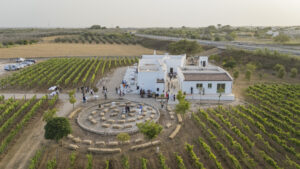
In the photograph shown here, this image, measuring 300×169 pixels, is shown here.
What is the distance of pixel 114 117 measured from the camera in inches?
860

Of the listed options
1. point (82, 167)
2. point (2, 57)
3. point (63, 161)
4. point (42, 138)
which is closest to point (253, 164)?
point (82, 167)

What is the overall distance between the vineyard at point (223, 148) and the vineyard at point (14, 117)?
3901mm

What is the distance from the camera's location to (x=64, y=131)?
52.6 feet

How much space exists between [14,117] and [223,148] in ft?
64.4

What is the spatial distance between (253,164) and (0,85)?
3504 centimetres

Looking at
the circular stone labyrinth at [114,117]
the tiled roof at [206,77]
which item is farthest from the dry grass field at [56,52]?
the circular stone labyrinth at [114,117]

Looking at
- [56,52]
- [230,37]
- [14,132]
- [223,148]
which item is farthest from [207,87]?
[230,37]

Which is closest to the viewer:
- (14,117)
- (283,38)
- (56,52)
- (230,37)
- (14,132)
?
(14,132)

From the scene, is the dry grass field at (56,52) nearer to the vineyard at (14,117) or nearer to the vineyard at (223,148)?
the vineyard at (14,117)

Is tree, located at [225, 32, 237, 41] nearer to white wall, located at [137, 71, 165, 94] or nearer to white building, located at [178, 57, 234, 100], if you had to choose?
white building, located at [178, 57, 234, 100]

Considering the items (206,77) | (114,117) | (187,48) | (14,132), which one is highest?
(187,48)

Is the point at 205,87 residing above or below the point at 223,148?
above

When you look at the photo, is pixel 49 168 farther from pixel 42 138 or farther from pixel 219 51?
pixel 219 51

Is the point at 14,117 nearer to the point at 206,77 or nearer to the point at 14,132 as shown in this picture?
the point at 14,132
